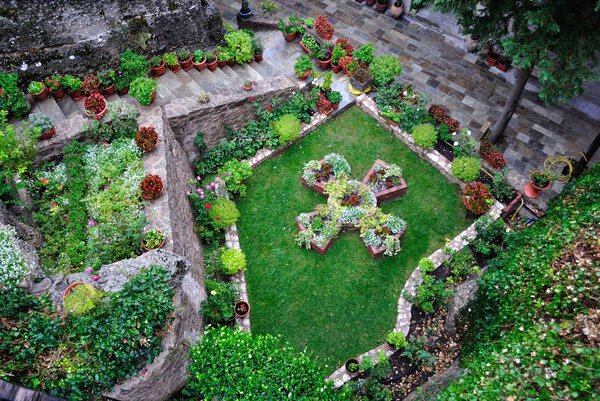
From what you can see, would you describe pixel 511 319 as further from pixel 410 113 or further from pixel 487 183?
pixel 410 113

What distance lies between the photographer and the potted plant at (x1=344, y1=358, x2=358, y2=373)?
10289 millimetres

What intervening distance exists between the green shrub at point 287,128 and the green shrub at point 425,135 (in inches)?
135

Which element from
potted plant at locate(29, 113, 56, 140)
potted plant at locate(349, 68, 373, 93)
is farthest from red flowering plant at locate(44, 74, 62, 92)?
potted plant at locate(349, 68, 373, 93)

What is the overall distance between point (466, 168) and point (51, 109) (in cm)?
1110

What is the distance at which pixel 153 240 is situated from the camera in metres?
9.66

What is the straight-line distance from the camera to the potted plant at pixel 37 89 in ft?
38.8

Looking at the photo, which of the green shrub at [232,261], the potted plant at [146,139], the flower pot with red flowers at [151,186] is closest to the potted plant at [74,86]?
the potted plant at [146,139]

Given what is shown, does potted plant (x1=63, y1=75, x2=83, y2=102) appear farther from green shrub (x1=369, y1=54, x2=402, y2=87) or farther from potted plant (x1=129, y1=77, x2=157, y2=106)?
green shrub (x1=369, y1=54, x2=402, y2=87)

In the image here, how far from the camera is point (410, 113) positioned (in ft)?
45.6

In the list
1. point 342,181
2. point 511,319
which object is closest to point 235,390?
point 511,319

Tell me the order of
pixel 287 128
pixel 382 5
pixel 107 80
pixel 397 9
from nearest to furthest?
pixel 107 80 < pixel 287 128 < pixel 397 9 < pixel 382 5

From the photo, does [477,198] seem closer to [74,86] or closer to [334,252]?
[334,252]

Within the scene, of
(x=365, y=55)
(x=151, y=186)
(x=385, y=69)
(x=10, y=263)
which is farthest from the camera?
(x=365, y=55)

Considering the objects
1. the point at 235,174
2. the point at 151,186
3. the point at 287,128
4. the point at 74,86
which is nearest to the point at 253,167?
the point at 235,174
